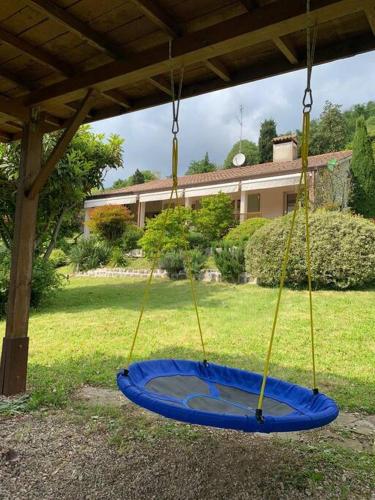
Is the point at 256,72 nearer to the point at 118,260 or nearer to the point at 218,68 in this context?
the point at 218,68

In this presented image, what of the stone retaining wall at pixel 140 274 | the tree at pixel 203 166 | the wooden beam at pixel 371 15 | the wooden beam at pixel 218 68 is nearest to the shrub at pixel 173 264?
the stone retaining wall at pixel 140 274

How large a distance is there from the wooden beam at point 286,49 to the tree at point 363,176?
1540 cm

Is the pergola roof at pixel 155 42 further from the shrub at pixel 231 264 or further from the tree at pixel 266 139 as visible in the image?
the tree at pixel 266 139

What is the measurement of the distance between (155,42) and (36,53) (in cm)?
88

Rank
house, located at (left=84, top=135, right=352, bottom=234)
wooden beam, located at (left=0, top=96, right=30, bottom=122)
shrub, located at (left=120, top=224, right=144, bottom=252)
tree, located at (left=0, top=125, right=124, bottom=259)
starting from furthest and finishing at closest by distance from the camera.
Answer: shrub, located at (left=120, top=224, right=144, bottom=252) → house, located at (left=84, top=135, right=352, bottom=234) → tree, located at (left=0, top=125, right=124, bottom=259) → wooden beam, located at (left=0, top=96, right=30, bottom=122)

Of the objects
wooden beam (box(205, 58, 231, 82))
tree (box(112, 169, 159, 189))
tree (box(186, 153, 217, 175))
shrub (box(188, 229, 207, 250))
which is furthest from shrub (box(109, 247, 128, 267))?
tree (box(112, 169, 159, 189))

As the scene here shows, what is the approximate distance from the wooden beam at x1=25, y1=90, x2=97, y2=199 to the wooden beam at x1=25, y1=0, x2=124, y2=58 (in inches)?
16.5

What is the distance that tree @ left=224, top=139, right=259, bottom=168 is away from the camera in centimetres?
3186

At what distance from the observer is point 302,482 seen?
224 centimetres

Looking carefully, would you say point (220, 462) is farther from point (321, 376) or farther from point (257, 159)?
point (257, 159)

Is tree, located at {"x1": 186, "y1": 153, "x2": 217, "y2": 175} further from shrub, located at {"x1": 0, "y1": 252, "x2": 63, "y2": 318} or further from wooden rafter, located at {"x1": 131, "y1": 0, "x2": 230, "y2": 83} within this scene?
wooden rafter, located at {"x1": 131, "y1": 0, "x2": 230, "y2": 83}

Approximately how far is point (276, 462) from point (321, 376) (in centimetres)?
214

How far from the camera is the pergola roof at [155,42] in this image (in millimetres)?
2195

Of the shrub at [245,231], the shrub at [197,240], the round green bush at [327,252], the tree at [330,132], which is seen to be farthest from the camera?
the tree at [330,132]
